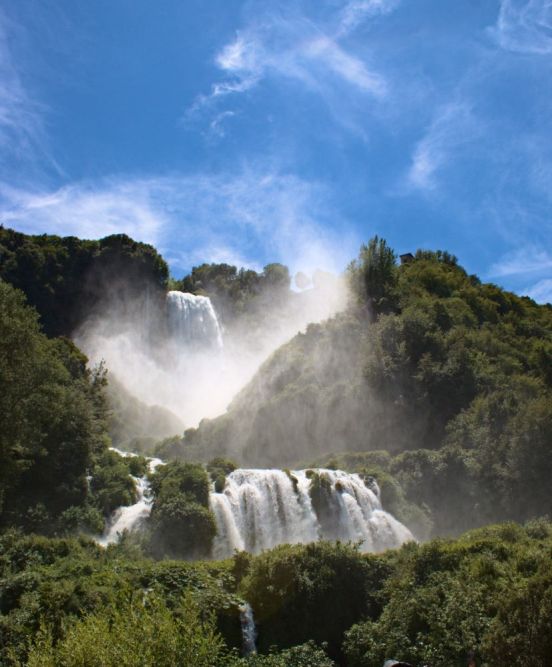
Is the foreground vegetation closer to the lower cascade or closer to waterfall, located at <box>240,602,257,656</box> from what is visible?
waterfall, located at <box>240,602,257,656</box>

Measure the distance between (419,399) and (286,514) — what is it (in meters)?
18.6

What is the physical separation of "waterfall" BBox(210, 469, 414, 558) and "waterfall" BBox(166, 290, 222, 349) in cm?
3825

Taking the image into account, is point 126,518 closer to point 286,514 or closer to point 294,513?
point 286,514

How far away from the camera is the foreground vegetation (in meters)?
10.5

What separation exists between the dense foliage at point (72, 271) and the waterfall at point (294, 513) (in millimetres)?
39525

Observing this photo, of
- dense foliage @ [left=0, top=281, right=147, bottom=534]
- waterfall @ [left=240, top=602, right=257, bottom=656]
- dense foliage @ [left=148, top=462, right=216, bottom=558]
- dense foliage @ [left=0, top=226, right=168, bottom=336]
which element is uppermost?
dense foliage @ [left=0, top=226, right=168, bottom=336]

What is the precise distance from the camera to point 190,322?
7206 centimetres

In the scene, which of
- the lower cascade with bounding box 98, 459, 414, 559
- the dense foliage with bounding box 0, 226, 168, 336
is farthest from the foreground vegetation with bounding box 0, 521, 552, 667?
the dense foliage with bounding box 0, 226, 168, 336

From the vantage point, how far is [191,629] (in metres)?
10.6

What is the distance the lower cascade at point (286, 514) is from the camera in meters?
31.6

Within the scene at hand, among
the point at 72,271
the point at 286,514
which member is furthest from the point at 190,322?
the point at 286,514

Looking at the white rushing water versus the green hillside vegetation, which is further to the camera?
the green hillside vegetation

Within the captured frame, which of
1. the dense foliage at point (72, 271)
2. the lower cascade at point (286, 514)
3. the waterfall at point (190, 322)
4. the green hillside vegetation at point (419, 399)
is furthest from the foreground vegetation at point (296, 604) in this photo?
the waterfall at point (190, 322)

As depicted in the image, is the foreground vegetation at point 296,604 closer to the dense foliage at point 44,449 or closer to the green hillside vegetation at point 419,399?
the dense foliage at point 44,449
